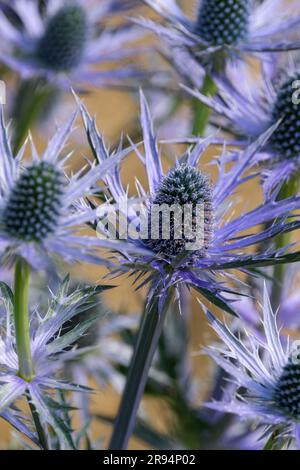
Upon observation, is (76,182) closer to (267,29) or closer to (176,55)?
(176,55)

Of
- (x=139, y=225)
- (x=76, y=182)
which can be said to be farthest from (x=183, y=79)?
(x=76, y=182)

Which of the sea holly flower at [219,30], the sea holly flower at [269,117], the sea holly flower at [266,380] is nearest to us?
the sea holly flower at [266,380]

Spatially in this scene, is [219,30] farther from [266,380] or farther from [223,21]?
[266,380]

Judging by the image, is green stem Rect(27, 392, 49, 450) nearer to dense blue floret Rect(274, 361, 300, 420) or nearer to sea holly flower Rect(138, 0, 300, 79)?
dense blue floret Rect(274, 361, 300, 420)

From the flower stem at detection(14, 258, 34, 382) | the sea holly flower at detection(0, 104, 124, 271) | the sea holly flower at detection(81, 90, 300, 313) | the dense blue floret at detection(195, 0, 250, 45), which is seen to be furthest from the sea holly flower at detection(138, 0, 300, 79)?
the flower stem at detection(14, 258, 34, 382)

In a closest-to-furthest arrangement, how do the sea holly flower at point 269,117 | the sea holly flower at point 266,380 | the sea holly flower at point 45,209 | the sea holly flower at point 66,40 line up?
the sea holly flower at point 45,209
the sea holly flower at point 266,380
the sea holly flower at point 269,117
the sea holly flower at point 66,40

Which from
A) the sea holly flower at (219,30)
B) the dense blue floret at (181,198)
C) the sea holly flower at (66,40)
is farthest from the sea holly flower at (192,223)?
the sea holly flower at (66,40)

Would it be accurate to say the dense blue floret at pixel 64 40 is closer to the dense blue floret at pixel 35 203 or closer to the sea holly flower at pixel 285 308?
the sea holly flower at pixel 285 308

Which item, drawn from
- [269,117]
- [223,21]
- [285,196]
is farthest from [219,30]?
[285,196]
